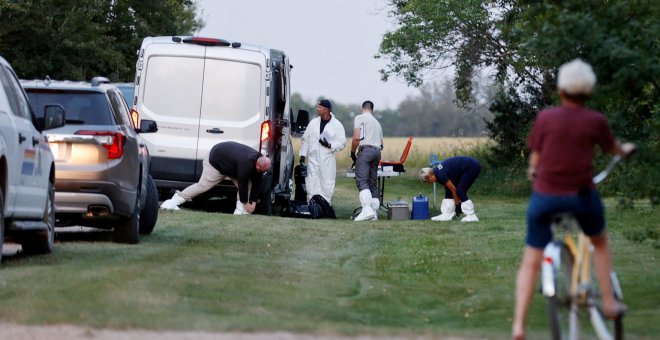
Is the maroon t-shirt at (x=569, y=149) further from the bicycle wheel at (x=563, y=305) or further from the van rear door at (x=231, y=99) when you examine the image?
the van rear door at (x=231, y=99)

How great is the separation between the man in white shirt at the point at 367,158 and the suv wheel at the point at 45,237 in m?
10.6

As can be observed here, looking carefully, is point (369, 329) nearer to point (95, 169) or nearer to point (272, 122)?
point (95, 169)

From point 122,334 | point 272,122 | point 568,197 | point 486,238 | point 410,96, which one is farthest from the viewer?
point 410,96

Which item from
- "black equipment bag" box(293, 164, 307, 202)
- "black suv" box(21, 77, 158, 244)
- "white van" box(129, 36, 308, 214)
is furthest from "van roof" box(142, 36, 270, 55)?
"black suv" box(21, 77, 158, 244)

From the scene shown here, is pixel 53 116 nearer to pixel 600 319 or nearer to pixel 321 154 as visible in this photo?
pixel 600 319

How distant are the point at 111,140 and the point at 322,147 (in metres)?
9.97

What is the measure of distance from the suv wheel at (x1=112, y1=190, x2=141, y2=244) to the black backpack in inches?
357

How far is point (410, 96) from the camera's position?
162500 millimetres

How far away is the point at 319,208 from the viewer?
25.6m

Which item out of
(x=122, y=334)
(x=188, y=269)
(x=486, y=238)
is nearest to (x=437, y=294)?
(x=188, y=269)

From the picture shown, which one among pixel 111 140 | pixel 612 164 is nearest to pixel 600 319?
pixel 612 164

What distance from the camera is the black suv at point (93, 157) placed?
1574 centimetres

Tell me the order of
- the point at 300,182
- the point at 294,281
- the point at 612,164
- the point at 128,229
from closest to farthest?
the point at 612,164
the point at 294,281
the point at 128,229
the point at 300,182

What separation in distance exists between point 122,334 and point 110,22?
38.0m
